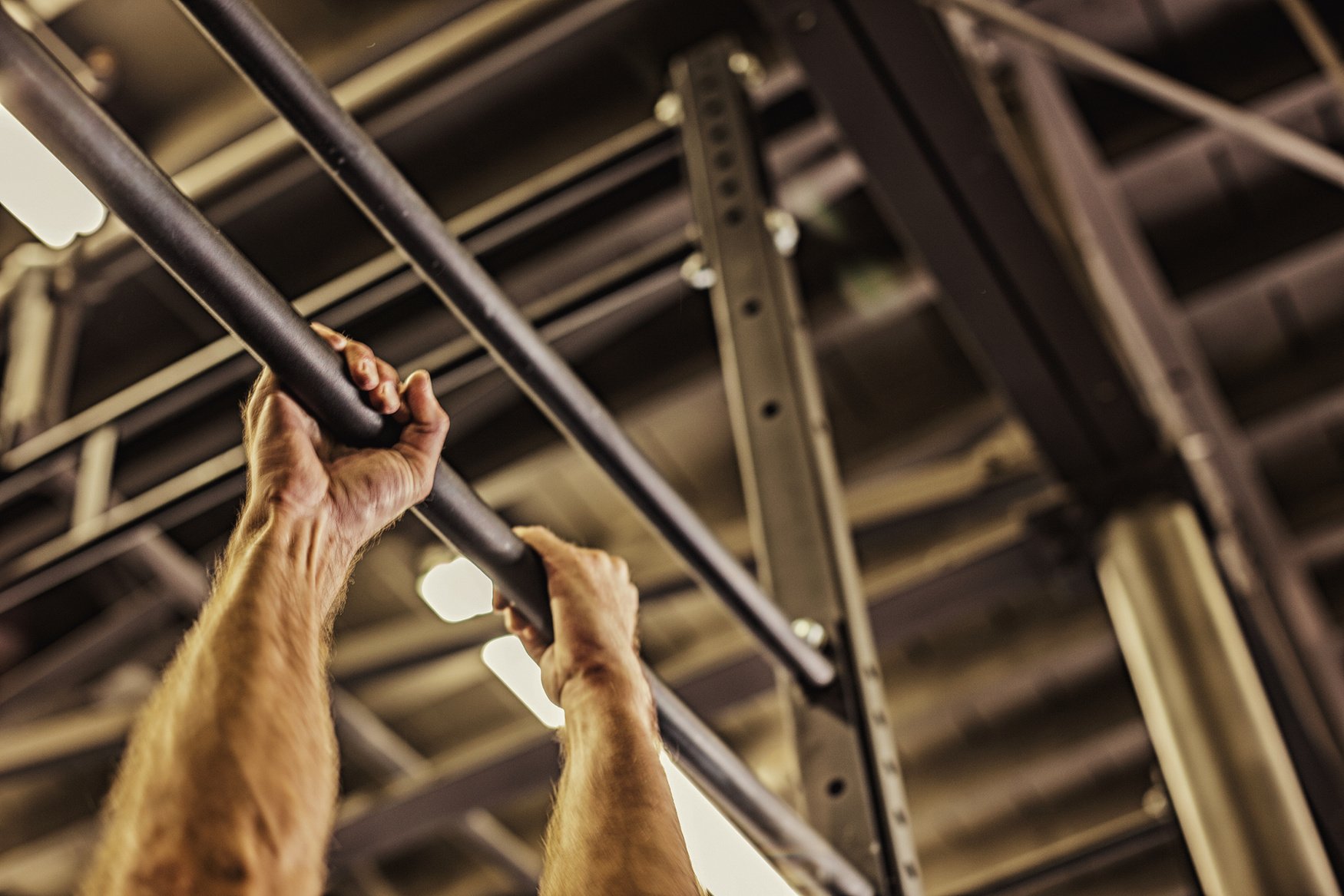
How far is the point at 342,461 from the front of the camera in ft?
Answer: 4.24

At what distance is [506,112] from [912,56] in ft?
5.16

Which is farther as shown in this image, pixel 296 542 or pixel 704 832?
pixel 704 832

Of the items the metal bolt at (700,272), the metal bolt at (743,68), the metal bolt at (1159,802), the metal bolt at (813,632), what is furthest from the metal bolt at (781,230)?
the metal bolt at (1159,802)

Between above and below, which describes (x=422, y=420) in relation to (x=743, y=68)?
below

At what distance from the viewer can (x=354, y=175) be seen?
1353mm

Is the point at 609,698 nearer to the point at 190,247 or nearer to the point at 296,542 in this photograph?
the point at 296,542

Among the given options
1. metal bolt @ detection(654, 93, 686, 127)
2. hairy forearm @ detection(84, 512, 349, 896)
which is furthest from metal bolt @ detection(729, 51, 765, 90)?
hairy forearm @ detection(84, 512, 349, 896)

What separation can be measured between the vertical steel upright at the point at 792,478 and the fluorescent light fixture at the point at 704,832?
0.80 ft

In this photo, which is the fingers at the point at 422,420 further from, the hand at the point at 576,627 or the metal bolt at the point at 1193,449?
the metal bolt at the point at 1193,449

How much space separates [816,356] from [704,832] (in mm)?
3484

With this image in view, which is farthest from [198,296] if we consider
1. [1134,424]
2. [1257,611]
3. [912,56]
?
[1257,611]

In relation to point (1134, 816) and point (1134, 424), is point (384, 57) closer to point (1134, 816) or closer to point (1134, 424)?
point (1134, 424)

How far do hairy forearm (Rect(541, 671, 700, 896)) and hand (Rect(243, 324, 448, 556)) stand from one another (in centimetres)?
40

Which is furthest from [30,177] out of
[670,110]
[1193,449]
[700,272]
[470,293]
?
[1193,449]
